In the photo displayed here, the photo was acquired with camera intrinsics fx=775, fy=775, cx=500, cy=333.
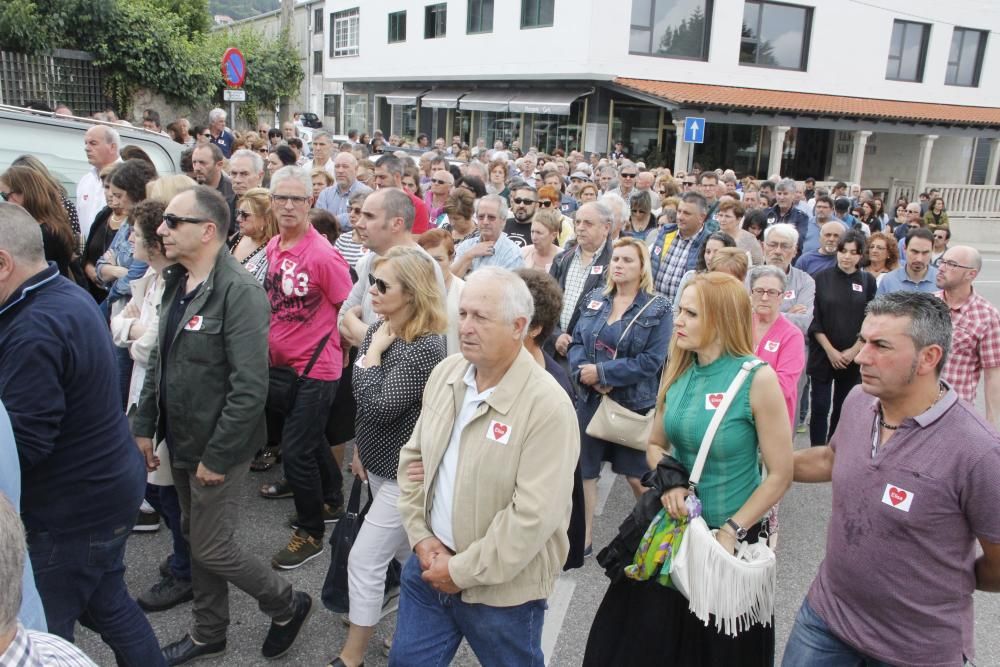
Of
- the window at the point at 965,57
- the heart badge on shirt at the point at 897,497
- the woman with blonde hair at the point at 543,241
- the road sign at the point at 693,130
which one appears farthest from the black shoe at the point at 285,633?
the window at the point at 965,57

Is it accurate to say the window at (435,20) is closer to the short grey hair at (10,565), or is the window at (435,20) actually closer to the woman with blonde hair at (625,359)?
the woman with blonde hair at (625,359)

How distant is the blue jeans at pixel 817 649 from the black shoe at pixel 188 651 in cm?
239

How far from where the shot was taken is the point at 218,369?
129 inches

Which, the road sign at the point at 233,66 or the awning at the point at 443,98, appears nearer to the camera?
the road sign at the point at 233,66

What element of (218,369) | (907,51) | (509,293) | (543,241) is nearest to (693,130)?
(543,241)

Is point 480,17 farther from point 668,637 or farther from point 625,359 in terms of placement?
point 668,637

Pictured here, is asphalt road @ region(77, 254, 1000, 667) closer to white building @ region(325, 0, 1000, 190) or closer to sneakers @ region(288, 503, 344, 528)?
sneakers @ region(288, 503, 344, 528)

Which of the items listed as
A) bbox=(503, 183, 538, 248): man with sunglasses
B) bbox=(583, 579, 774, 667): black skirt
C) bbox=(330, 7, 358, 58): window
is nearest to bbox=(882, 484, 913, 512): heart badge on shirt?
bbox=(583, 579, 774, 667): black skirt

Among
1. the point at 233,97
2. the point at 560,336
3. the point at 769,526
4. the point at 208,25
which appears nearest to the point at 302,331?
the point at 560,336

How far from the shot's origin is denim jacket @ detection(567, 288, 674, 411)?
438 cm

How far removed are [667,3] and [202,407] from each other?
2527 centimetres

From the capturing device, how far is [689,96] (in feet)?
77.0

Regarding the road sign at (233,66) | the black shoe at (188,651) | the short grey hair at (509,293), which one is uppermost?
the road sign at (233,66)

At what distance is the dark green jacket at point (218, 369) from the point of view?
3.24 metres
